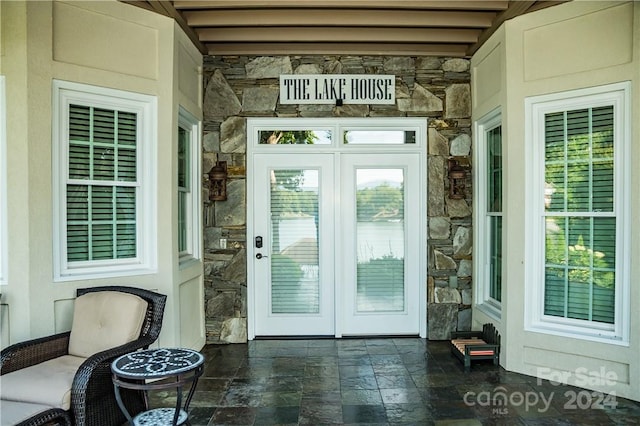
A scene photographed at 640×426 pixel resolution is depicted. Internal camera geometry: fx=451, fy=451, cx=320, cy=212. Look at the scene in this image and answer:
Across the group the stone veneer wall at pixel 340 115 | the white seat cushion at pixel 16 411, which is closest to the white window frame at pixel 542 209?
the stone veneer wall at pixel 340 115

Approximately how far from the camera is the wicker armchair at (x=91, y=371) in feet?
8.25

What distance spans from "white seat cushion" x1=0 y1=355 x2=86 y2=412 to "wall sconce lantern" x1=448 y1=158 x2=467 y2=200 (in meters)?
3.78

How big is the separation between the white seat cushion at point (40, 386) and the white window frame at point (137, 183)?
88cm

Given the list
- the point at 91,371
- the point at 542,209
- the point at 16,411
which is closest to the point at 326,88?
the point at 542,209

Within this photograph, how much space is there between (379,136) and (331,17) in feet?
4.62

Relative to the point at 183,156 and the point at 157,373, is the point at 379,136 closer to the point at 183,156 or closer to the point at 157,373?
the point at 183,156

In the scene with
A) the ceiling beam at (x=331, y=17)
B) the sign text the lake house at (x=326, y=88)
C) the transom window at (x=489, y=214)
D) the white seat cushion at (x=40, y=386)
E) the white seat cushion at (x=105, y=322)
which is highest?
the ceiling beam at (x=331, y=17)

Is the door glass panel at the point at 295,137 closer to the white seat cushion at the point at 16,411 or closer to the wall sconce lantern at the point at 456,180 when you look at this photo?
the wall sconce lantern at the point at 456,180

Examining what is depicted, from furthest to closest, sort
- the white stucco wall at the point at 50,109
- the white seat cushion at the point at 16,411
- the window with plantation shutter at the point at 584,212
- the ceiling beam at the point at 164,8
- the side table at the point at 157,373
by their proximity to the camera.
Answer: the ceiling beam at the point at 164,8 < the window with plantation shutter at the point at 584,212 < the white stucco wall at the point at 50,109 < the side table at the point at 157,373 < the white seat cushion at the point at 16,411

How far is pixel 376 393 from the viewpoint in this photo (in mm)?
3469

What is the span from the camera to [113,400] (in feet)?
9.18

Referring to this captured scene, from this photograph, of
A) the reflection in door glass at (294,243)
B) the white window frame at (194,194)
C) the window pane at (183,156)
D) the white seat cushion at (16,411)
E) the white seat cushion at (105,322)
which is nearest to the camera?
the white seat cushion at (16,411)

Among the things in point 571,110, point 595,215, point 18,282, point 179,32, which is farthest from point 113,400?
point 571,110

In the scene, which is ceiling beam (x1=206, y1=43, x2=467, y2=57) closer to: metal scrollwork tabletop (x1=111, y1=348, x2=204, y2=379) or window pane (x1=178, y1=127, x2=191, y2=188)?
window pane (x1=178, y1=127, x2=191, y2=188)
